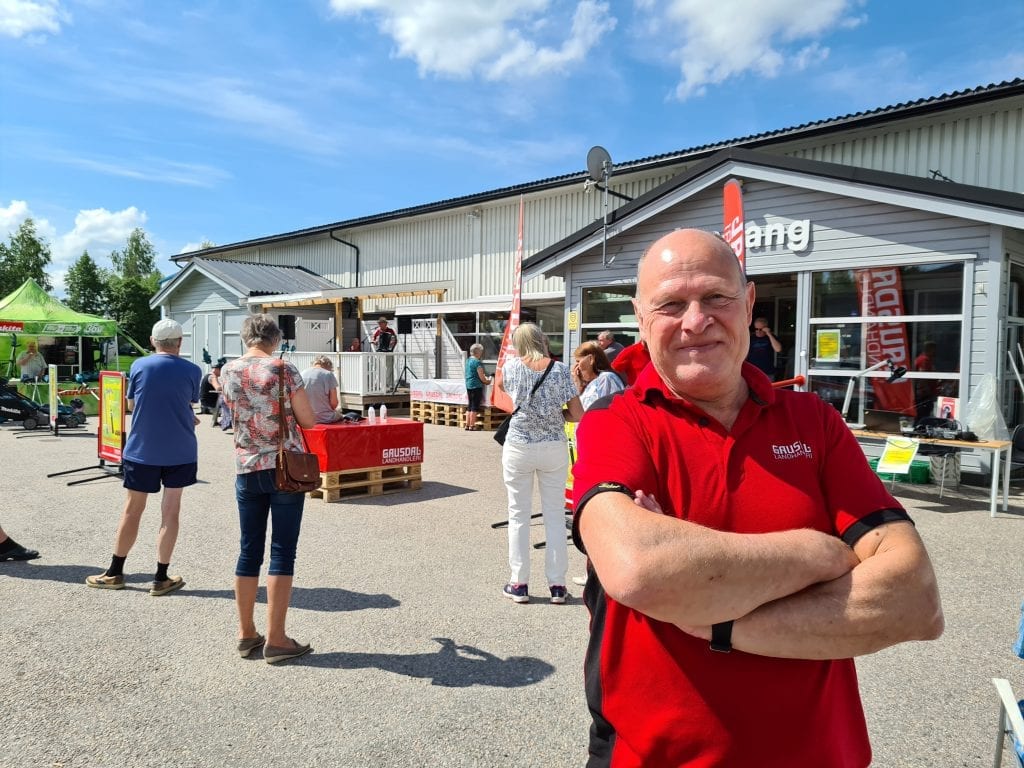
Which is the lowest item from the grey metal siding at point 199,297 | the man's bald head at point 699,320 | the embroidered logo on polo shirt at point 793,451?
the embroidered logo on polo shirt at point 793,451

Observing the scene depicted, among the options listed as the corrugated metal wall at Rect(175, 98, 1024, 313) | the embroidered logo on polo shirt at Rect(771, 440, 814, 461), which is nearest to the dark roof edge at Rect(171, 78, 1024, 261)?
the corrugated metal wall at Rect(175, 98, 1024, 313)

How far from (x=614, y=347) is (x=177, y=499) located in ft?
24.2

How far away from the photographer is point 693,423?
1.52 meters

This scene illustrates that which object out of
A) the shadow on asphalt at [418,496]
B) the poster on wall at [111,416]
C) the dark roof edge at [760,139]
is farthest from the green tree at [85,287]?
the shadow on asphalt at [418,496]

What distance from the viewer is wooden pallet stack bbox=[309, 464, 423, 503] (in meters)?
7.82

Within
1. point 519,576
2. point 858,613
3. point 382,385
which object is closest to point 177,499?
point 519,576

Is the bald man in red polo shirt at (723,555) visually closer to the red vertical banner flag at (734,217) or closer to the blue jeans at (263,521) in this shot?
the blue jeans at (263,521)

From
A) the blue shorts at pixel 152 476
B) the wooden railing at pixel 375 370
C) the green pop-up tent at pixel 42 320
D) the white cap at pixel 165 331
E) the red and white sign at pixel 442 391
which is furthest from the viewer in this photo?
the green pop-up tent at pixel 42 320

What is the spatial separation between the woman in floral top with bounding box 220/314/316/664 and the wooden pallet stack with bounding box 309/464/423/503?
12.8ft

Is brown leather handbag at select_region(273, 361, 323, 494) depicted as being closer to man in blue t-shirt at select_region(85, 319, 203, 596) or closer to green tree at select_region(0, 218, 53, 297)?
man in blue t-shirt at select_region(85, 319, 203, 596)

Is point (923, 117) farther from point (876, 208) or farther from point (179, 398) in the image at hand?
point (179, 398)

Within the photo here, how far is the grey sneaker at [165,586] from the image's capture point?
15.8 feet

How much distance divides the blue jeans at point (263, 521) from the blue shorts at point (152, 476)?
4.59ft

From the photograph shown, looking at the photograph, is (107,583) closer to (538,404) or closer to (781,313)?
(538,404)
